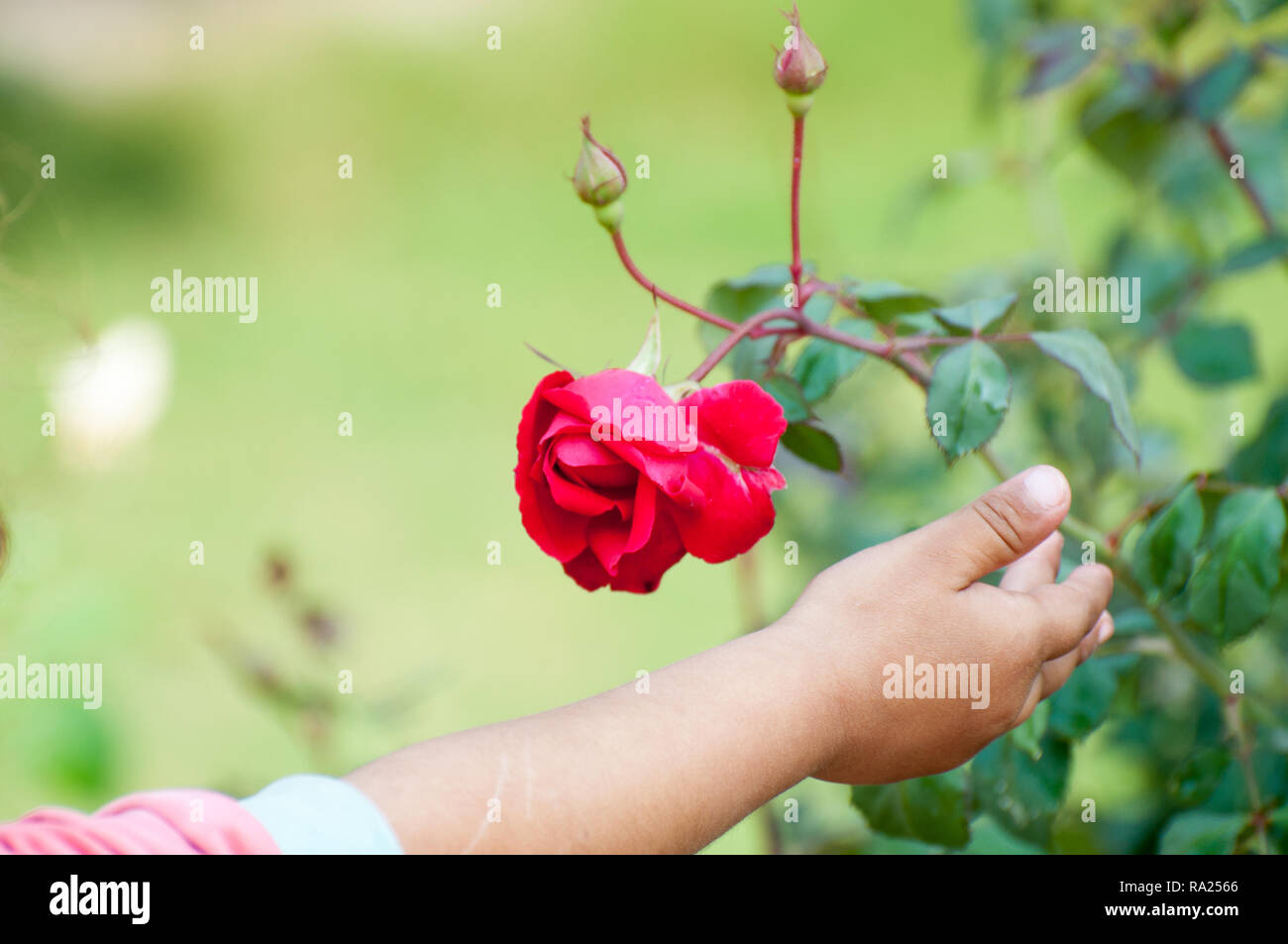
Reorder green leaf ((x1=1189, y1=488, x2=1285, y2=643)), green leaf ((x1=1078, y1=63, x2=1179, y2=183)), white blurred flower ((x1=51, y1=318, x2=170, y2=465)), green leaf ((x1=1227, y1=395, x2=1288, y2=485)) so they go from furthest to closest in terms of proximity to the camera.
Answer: white blurred flower ((x1=51, y1=318, x2=170, y2=465)), green leaf ((x1=1078, y1=63, x2=1179, y2=183)), green leaf ((x1=1227, y1=395, x2=1288, y2=485)), green leaf ((x1=1189, y1=488, x2=1285, y2=643))

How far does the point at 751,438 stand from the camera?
0.39 m

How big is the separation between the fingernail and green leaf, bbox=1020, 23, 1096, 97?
1.04 feet

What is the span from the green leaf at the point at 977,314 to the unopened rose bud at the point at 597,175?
0.47ft

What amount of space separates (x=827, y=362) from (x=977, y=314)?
0.22ft

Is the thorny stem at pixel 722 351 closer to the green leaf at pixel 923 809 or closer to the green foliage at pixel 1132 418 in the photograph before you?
the green foliage at pixel 1132 418

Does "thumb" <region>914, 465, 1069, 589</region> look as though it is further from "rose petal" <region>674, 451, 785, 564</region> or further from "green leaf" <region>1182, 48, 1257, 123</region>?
"green leaf" <region>1182, 48, 1257, 123</region>

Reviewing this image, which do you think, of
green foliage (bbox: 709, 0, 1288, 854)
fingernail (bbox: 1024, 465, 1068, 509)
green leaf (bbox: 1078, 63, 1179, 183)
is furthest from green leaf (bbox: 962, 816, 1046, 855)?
green leaf (bbox: 1078, 63, 1179, 183)

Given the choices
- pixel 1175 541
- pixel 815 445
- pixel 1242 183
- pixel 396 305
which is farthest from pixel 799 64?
pixel 396 305

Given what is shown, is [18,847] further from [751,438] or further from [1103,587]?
[1103,587]

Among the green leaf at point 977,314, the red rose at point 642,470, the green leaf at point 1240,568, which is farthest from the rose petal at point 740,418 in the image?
the green leaf at point 1240,568

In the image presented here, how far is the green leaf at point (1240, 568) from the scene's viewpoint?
1.52 ft

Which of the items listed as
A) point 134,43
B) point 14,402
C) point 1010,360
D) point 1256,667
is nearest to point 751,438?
point 1010,360

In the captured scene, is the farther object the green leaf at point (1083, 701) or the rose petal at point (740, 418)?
the green leaf at point (1083, 701)

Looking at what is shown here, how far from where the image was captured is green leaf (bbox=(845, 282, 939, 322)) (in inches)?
19.0
